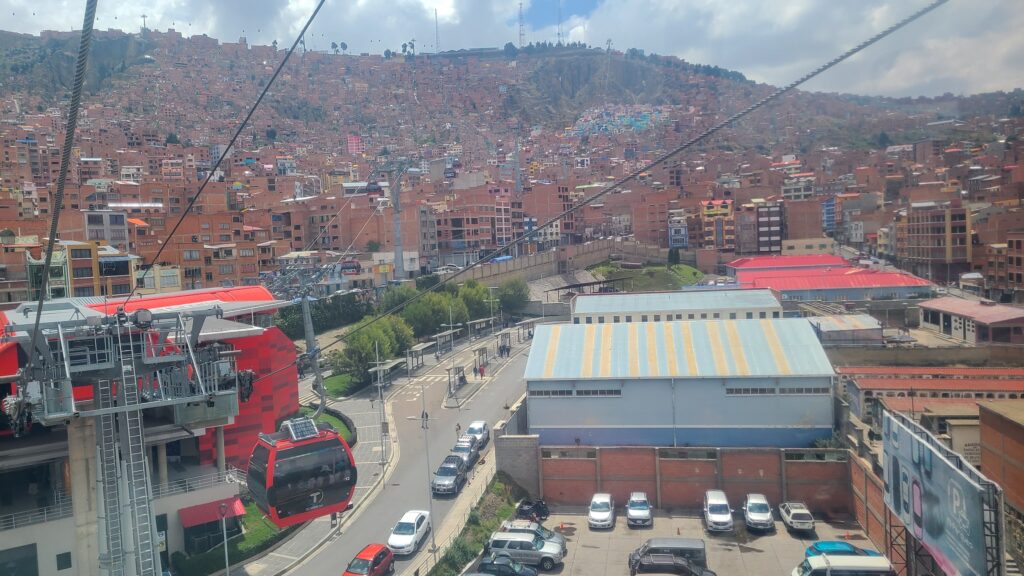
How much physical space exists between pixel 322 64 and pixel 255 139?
2557 centimetres

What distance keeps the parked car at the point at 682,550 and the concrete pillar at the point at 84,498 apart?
4.67m

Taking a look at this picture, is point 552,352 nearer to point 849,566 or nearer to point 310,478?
point 849,566

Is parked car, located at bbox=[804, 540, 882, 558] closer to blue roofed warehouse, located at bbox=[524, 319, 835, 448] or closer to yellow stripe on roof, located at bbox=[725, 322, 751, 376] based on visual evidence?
blue roofed warehouse, located at bbox=[524, 319, 835, 448]

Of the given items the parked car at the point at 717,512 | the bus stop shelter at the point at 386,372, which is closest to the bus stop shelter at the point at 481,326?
the bus stop shelter at the point at 386,372

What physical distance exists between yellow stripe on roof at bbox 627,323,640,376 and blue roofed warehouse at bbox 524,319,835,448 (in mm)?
14

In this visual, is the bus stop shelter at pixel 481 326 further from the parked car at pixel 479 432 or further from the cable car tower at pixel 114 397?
the cable car tower at pixel 114 397

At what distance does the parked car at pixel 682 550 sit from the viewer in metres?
7.45

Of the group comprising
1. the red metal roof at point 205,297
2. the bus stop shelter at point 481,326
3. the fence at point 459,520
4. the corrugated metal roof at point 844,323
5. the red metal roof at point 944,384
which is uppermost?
the red metal roof at point 205,297

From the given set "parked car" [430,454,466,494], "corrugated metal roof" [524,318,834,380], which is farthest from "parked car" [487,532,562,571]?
"corrugated metal roof" [524,318,834,380]

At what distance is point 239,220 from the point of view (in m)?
22.6

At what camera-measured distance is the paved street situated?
804 cm

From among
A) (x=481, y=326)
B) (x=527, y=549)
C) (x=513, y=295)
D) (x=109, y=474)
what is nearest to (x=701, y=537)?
(x=527, y=549)

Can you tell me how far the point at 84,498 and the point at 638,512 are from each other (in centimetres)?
575

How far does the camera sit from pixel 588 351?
11172 millimetres
